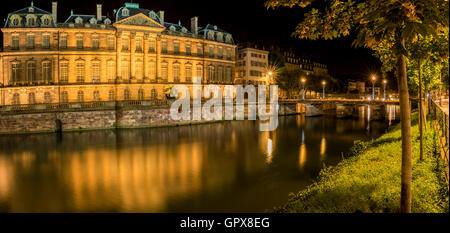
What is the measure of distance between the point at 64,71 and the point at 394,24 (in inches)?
2225

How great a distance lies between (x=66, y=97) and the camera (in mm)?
52750

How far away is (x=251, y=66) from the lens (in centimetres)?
8175

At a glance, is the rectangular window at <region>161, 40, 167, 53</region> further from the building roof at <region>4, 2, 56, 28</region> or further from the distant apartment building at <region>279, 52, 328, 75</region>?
the distant apartment building at <region>279, 52, 328, 75</region>

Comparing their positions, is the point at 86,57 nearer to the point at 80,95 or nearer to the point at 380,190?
the point at 80,95

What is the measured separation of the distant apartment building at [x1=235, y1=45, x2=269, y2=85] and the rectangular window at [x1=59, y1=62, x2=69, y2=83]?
140ft

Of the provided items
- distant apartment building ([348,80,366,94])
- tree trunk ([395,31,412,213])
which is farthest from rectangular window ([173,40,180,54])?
distant apartment building ([348,80,366,94])

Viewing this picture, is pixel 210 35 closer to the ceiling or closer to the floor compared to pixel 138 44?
closer to the ceiling

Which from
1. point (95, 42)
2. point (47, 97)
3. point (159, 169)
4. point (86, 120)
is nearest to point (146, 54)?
point (95, 42)

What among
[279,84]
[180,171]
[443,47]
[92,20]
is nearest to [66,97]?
[92,20]

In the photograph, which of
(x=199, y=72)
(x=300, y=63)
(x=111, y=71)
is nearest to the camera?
(x=111, y=71)

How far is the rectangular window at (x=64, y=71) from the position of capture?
2067 inches

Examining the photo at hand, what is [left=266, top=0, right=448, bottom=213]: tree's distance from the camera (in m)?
6.10

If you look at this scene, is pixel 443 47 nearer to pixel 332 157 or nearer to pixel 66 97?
pixel 332 157

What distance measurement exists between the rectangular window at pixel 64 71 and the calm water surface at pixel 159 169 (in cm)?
1499
